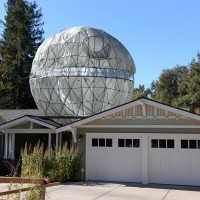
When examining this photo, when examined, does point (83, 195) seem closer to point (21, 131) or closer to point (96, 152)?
point (96, 152)

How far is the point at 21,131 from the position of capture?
17.7 m

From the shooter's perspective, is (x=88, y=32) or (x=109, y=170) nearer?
(x=109, y=170)

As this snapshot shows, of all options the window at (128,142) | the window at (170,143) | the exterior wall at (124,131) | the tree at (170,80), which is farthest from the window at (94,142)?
the tree at (170,80)

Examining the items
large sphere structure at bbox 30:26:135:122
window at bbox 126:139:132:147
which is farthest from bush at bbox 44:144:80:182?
large sphere structure at bbox 30:26:135:122

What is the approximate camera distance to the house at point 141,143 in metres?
14.7

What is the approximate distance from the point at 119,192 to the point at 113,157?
11.0ft

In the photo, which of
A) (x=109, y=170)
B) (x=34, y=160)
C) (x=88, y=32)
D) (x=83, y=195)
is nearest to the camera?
(x=83, y=195)

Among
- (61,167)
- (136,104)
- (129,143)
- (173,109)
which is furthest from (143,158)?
(61,167)

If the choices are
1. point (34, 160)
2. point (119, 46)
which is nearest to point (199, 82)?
point (119, 46)

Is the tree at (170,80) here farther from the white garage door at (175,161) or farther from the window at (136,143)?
the white garage door at (175,161)

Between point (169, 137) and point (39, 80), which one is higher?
point (39, 80)

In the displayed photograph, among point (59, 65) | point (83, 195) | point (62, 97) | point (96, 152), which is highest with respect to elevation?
point (59, 65)

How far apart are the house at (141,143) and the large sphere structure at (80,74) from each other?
6.33 metres

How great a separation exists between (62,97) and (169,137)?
948 cm
